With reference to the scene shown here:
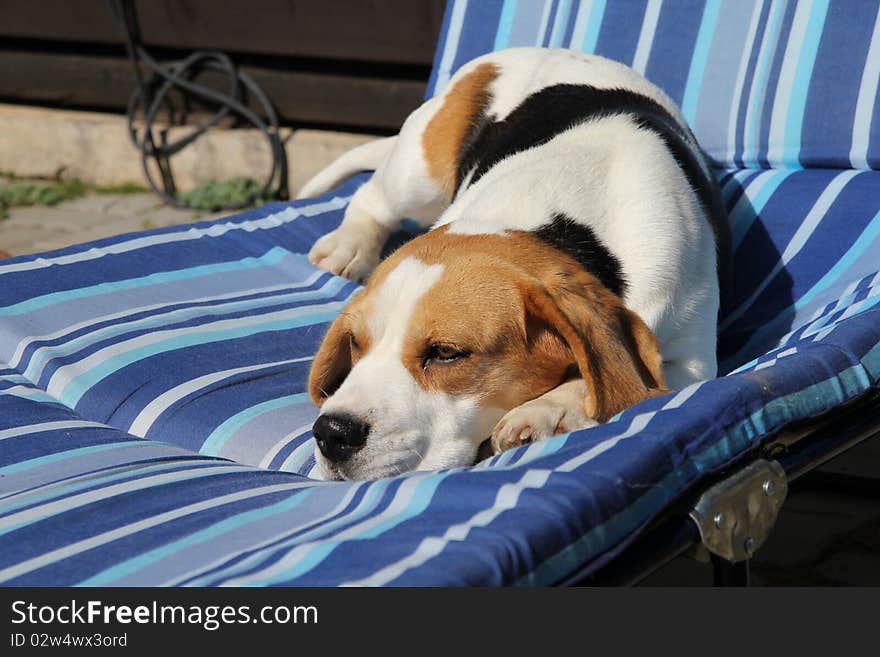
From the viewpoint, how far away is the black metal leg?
7.03 feet

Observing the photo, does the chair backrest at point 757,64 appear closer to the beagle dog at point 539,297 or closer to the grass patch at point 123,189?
the beagle dog at point 539,297

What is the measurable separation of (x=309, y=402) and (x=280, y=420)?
14cm

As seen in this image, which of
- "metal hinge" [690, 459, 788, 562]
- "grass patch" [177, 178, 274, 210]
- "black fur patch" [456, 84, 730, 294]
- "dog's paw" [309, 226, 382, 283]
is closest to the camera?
"metal hinge" [690, 459, 788, 562]

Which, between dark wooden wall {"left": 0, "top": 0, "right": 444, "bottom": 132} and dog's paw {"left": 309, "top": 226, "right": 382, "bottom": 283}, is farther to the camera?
dark wooden wall {"left": 0, "top": 0, "right": 444, "bottom": 132}

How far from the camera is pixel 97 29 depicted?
753cm

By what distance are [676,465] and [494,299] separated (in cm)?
59

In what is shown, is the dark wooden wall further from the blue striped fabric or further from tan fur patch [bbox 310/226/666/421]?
tan fur patch [bbox 310/226/666/421]

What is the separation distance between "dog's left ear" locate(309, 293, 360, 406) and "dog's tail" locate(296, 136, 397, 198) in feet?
6.29

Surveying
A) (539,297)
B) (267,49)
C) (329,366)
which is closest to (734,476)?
(539,297)

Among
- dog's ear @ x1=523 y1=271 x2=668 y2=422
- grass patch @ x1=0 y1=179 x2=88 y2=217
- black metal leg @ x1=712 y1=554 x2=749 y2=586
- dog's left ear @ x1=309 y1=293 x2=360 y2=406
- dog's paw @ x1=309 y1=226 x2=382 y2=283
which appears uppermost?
dog's ear @ x1=523 y1=271 x2=668 y2=422

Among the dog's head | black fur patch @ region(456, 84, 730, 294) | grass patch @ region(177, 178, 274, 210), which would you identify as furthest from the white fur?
grass patch @ region(177, 178, 274, 210)

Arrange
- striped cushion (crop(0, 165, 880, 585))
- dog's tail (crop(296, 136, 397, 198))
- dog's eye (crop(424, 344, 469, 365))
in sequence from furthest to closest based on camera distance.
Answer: dog's tail (crop(296, 136, 397, 198)) → dog's eye (crop(424, 344, 469, 365)) → striped cushion (crop(0, 165, 880, 585))

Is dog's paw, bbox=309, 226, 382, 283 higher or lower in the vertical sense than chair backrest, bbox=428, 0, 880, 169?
lower

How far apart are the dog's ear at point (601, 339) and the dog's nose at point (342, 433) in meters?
0.43
